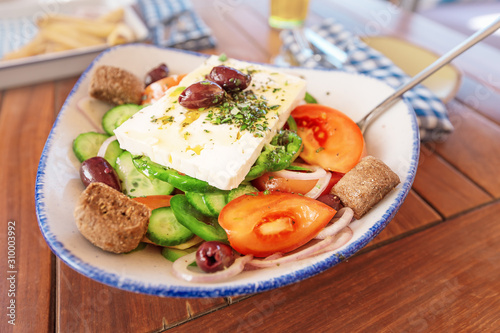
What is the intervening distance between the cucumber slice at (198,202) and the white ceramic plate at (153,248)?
0.68 feet

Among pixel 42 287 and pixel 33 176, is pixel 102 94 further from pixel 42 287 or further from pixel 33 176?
pixel 42 287

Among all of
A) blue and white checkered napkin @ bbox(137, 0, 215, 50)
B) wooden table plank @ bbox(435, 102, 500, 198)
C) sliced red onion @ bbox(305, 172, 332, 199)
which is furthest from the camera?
blue and white checkered napkin @ bbox(137, 0, 215, 50)

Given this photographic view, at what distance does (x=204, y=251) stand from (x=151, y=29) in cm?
253

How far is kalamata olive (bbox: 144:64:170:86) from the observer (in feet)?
6.07

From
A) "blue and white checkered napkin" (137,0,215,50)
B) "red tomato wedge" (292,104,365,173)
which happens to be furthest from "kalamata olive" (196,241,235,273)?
"blue and white checkered napkin" (137,0,215,50)

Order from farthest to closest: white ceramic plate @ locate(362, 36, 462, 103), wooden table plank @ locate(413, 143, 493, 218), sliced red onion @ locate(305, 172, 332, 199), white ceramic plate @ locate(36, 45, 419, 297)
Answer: white ceramic plate @ locate(362, 36, 462, 103)
wooden table plank @ locate(413, 143, 493, 218)
sliced red onion @ locate(305, 172, 332, 199)
white ceramic plate @ locate(36, 45, 419, 297)

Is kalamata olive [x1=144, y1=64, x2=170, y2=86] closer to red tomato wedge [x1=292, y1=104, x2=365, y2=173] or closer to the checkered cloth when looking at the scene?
red tomato wedge [x1=292, y1=104, x2=365, y2=173]

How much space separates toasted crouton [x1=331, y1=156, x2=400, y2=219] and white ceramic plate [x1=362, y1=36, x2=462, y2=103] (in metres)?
1.26

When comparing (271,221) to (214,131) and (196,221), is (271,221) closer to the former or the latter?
(196,221)

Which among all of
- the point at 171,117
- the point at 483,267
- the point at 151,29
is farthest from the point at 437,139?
the point at 151,29

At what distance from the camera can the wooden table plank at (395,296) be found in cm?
111

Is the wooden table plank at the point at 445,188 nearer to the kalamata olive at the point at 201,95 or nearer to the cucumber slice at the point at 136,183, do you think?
the kalamata olive at the point at 201,95

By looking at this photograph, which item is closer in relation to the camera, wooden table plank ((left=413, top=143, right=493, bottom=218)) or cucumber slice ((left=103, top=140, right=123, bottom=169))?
cucumber slice ((left=103, top=140, right=123, bottom=169))

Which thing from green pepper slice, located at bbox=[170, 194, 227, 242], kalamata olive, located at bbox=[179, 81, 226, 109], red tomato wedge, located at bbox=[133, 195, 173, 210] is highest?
kalamata olive, located at bbox=[179, 81, 226, 109]
